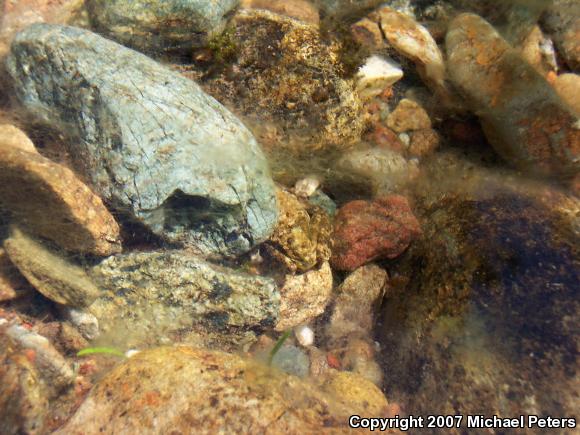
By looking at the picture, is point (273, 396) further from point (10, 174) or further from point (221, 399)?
point (10, 174)

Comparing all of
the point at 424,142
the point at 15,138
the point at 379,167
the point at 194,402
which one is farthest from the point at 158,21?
the point at 194,402

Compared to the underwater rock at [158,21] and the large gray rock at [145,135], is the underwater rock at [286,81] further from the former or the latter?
the large gray rock at [145,135]

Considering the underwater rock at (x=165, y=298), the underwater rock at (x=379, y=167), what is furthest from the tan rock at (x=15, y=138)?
the underwater rock at (x=379, y=167)

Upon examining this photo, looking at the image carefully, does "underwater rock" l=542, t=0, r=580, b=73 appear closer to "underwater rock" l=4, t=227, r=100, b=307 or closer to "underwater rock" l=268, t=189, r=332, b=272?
"underwater rock" l=268, t=189, r=332, b=272

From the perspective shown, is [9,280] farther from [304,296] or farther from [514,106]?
[514,106]

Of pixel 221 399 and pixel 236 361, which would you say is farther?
pixel 236 361

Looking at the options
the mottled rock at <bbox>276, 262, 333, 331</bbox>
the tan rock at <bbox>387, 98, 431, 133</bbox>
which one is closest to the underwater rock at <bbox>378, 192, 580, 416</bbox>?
the mottled rock at <bbox>276, 262, 333, 331</bbox>

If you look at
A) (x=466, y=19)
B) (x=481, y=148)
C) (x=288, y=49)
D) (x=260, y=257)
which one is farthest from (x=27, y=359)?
(x=466, y=19)
